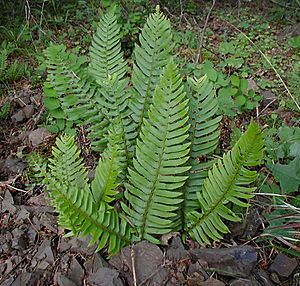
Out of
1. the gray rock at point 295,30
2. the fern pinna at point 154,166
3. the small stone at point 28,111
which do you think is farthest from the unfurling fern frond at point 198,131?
the gray rock at point 295,30

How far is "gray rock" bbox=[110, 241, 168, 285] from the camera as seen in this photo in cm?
192

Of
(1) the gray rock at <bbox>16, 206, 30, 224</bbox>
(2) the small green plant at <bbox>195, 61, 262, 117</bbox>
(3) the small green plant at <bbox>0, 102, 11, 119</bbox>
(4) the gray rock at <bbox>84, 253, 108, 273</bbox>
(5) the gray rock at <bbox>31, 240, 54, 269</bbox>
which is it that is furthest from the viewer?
(3) the small green plant at <bbox>0, 102, 11, 119</bbox>

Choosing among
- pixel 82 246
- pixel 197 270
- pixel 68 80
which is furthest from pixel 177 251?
pixel 68 80

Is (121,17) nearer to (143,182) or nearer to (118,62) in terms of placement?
(118,62)

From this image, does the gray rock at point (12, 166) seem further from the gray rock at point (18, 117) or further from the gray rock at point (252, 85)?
the gray rock at point (252, 85)

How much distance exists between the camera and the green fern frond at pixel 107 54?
2.50 m

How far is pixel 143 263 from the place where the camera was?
197 cm

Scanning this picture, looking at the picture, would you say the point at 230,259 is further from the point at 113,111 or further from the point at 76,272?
the point at 113,111

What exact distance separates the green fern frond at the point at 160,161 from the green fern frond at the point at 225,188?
0.41 ft

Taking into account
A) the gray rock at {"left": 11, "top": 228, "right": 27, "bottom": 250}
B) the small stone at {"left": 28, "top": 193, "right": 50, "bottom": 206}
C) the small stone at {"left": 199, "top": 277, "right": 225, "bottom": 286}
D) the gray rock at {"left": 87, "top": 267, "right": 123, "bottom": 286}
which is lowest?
the gray rock at {"left": 11, "top": 228, "right": 27, "bottom": 250}

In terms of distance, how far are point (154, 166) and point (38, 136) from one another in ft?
3.75

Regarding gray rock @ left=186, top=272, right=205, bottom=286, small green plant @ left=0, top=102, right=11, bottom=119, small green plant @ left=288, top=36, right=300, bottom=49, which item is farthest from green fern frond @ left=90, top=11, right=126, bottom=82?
small green plant @ left=288, top=36, right=300, bottom=49

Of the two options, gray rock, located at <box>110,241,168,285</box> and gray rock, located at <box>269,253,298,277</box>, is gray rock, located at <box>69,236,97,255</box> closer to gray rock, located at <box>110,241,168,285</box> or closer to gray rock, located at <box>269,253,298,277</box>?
gray rock, located at <box>110,241,168,285</box>

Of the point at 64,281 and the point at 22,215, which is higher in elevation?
the point at 64,281
